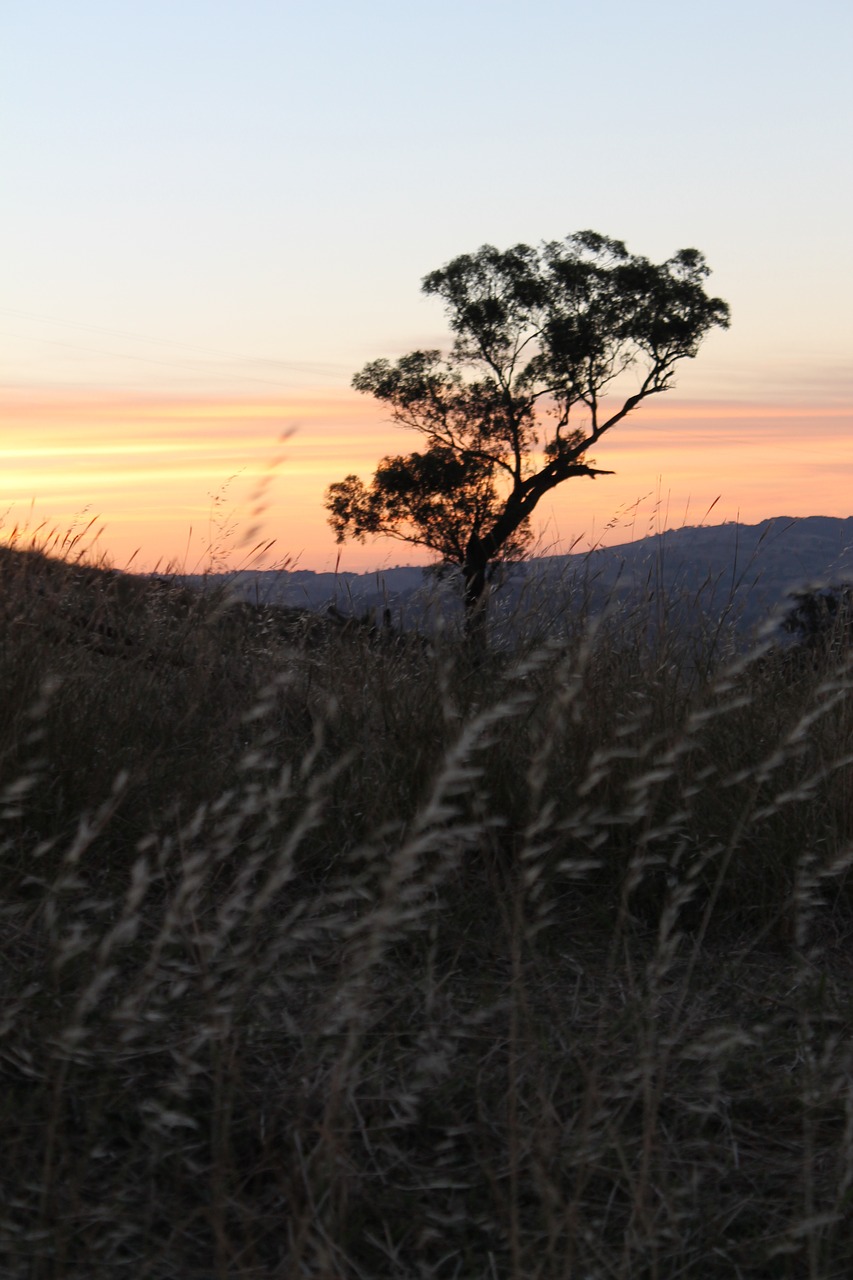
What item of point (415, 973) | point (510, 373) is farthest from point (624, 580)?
point (510, 373)

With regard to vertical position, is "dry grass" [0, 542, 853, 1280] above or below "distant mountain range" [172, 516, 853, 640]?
below

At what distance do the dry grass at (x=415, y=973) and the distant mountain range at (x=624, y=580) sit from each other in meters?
0.19

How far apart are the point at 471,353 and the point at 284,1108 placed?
28362 millimetres

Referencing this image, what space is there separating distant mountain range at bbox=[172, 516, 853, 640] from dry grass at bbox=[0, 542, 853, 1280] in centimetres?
19

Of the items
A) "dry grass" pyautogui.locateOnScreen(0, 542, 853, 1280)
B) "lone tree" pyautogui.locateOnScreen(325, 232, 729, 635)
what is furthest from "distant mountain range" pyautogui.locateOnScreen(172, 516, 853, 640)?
"lone tree" pyautogui.locateOnScreen(325, 232, 729, 635)

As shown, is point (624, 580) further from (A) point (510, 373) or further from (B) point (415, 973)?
(A) point (510, 373)

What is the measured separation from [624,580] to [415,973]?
1480 mm

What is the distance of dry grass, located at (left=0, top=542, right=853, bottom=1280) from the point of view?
143cm

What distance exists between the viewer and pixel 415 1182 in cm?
155

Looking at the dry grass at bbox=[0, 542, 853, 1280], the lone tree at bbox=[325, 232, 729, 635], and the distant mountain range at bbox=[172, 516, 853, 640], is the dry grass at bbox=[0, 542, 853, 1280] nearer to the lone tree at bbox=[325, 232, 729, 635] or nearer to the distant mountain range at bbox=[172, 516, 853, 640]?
the distant mountain range at bbox=[172, 516, 853, 640]

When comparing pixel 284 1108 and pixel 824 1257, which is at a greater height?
pixel 284 1108

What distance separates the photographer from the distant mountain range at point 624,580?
3396mm

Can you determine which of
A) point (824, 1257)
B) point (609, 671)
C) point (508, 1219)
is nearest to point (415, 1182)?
point (508, 1219)

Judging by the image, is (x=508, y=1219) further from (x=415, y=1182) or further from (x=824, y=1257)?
(x=824, y=1257)
